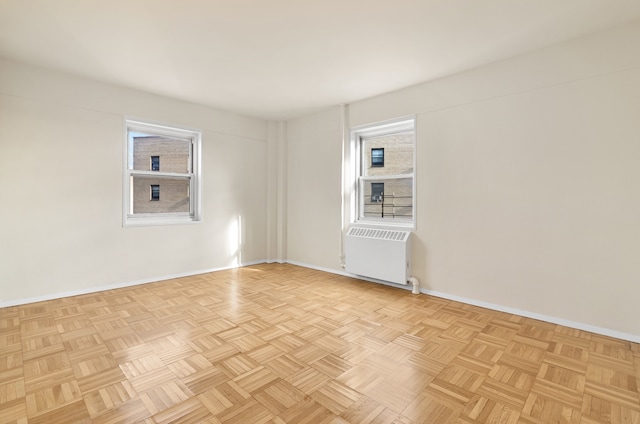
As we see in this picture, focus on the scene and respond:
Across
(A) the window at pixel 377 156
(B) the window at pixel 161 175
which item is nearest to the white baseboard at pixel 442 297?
(B) the window at pixel 161 175

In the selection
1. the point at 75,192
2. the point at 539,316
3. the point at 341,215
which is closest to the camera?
the point at 539,316

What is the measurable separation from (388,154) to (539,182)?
1.90 metres

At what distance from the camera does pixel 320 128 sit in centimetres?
492

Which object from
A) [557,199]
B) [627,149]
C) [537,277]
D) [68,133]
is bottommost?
[537,277]

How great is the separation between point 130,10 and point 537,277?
4170mm

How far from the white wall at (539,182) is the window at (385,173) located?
0.93 ft

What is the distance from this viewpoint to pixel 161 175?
4.34 meters

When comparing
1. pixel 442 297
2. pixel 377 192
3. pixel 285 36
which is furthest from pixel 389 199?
pixel 285 36

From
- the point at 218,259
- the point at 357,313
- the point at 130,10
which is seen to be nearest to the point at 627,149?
the point at 357,313

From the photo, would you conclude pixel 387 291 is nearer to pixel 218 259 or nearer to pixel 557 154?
pixel 557 154

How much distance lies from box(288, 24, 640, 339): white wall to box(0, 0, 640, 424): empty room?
16mm

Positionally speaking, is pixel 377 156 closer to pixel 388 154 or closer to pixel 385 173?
pixel 388 154

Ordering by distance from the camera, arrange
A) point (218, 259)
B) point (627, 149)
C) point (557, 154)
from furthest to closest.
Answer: point (218, 259), point (557, 154), point (627, 149)

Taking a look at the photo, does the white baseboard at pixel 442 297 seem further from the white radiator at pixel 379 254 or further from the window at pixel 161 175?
the window at pixel 161 175
